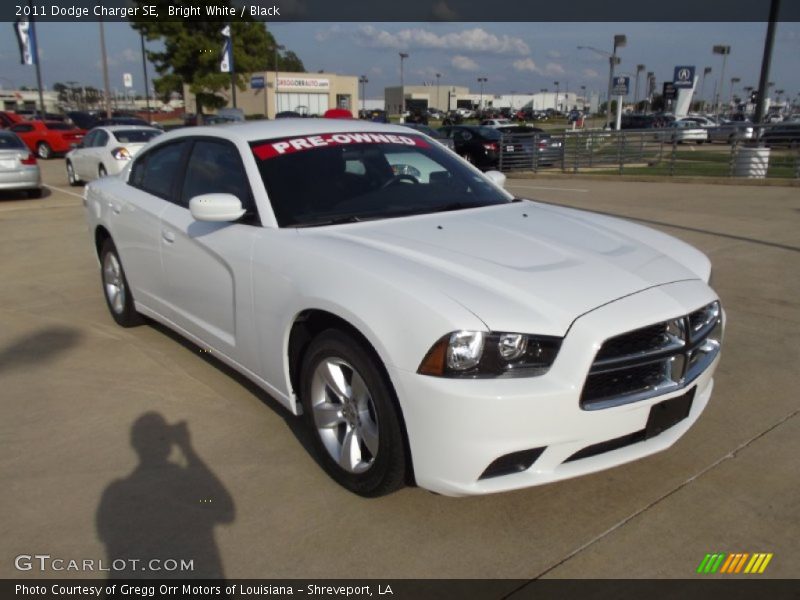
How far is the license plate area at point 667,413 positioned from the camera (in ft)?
9.10

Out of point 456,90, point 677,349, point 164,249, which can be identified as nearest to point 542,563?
point 677,349

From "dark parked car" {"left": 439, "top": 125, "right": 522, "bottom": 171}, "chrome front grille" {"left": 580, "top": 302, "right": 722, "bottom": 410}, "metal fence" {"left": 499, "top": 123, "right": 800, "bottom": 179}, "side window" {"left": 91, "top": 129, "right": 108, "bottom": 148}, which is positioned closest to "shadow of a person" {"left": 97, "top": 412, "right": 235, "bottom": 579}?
"chrome front grille" {"left": 580, "top": 302, "right": 722, "bottom": 410}

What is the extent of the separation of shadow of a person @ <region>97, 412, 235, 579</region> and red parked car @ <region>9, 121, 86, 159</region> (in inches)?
986

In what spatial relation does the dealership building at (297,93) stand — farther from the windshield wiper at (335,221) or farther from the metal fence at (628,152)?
the windshield wiper at (335,221)

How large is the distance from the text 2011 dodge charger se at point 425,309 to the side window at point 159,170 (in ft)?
0.51

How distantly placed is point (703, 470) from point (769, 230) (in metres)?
7.28

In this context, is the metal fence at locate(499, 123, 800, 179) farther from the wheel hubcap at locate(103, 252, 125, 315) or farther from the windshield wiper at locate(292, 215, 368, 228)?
the windshield wiper at locate(292, 215, 368, 228)

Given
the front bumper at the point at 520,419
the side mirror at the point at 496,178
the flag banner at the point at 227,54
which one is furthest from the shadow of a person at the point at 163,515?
the flag banner at the point at 227,54

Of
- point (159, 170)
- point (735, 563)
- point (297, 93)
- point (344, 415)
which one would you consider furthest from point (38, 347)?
point (297, 93)

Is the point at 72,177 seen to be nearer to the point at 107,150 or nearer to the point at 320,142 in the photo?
the point at 107,150

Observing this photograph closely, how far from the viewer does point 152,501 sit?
10.2ft

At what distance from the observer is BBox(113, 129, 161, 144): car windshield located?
49.3 feet

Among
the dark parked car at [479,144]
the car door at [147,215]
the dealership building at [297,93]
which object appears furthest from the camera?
the dealership building at [297,93]

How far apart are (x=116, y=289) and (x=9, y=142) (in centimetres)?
1094
